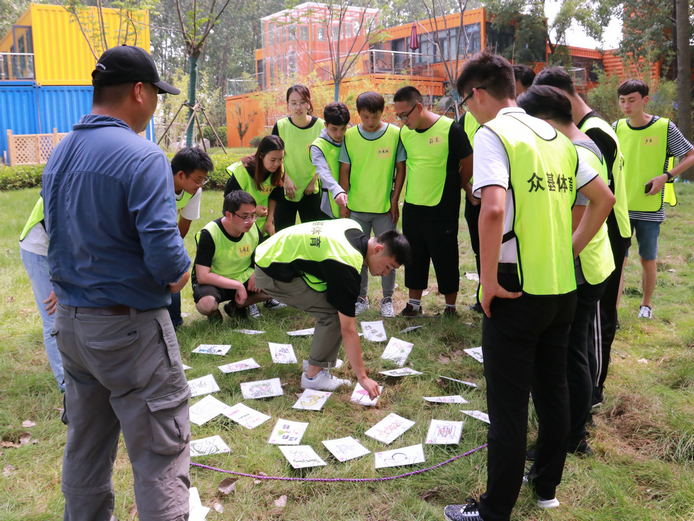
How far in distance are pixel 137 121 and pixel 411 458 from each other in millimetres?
1985

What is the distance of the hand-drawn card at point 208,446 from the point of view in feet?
9.27

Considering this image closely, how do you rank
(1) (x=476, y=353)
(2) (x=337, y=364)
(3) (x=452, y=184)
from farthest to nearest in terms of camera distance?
(3) (x=452, y=184) < (1) (x=476, y=353) < (2) (x=337, y=364)

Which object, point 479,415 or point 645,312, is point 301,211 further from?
point 645,312

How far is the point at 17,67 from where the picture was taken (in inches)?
712

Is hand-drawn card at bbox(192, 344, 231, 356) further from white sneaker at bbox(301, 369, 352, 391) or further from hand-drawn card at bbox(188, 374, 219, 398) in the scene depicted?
white sneaker at bbox(301, 369, 352, 391)

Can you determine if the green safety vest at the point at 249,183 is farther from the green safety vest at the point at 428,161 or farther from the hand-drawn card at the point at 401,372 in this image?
the hand-drawn card at the point at 401,372

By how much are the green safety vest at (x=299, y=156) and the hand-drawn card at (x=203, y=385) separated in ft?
6.56

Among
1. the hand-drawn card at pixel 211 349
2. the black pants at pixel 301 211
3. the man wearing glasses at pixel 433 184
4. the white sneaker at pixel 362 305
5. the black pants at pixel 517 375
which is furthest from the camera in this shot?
the black pants at pixel 301 211

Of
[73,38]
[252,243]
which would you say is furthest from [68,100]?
[252,243]

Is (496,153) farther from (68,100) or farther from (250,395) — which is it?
(68,100)

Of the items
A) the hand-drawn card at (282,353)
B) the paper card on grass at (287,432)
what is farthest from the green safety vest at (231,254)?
the paper card on grass at (287,432)

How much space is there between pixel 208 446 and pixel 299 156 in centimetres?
288

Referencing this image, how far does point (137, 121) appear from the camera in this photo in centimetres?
187

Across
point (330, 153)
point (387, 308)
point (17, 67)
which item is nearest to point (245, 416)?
point (387, 308)
